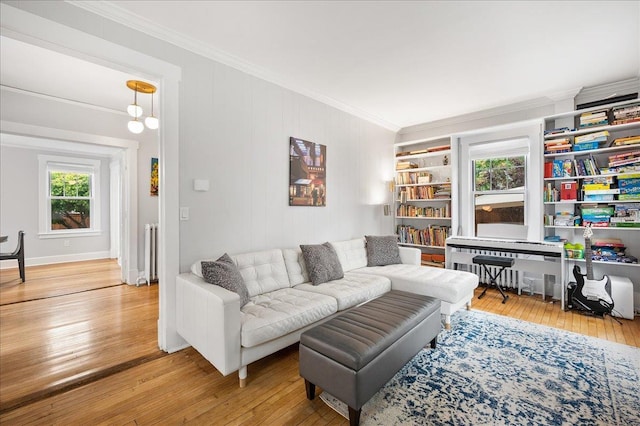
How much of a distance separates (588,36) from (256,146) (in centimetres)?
331

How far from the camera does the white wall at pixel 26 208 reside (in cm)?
570

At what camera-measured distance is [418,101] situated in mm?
4164

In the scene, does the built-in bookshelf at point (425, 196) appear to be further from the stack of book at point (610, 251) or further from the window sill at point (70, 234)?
the window sill at point (70, 234)

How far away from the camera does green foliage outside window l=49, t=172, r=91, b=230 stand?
6.38 metres

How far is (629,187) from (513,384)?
3.00 meters

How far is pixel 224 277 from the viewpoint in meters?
2.30

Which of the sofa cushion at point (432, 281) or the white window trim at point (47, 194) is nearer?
the sofa cushion at point (432, 281)

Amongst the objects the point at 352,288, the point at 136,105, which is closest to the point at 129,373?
the point at 352,288

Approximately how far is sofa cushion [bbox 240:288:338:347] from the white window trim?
6.43 metres

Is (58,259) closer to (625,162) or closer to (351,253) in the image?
(351,253)

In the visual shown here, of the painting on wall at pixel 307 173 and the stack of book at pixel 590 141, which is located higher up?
the stack of book at pixel 590 141

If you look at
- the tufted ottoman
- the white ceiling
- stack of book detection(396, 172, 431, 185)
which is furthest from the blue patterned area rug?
stack of book detection(396, 172, 431, 185)

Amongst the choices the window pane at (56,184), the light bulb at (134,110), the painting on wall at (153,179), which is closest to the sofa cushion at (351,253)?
the light bulb at (134,110)

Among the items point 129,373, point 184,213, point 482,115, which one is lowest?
point 129,373
